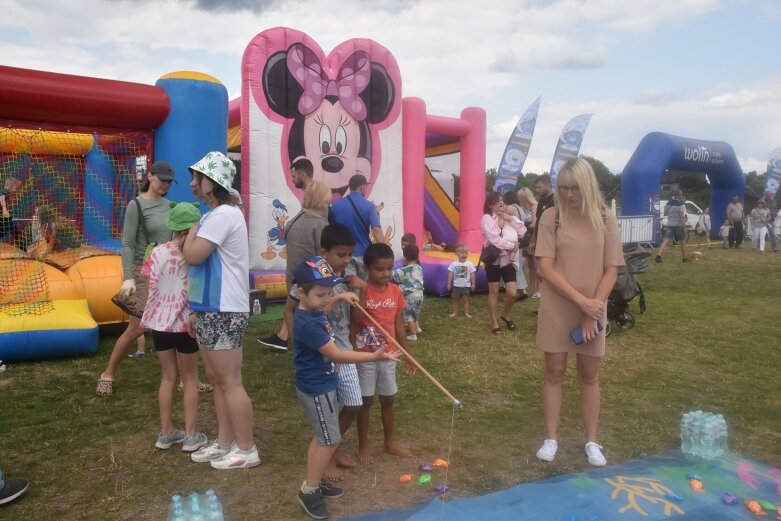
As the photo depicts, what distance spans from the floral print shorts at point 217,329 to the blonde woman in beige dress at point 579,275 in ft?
5.47

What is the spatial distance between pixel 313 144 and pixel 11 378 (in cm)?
457

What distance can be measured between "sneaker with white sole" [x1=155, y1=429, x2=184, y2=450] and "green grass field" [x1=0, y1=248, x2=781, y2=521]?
2.5 inches

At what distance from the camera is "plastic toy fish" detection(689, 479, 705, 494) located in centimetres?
312

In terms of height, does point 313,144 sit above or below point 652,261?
above

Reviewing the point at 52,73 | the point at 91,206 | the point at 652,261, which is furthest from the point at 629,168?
the point at 52,73

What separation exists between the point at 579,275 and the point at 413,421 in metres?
1.47

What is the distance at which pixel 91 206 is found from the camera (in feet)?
29.7

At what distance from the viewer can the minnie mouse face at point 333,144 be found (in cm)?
827

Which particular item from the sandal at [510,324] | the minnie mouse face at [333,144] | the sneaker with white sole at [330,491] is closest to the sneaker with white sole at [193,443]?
the sneaker with white sole at [330,491]

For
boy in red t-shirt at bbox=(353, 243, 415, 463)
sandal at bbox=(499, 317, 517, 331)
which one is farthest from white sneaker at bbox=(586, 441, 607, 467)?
sandal at bbox=(499, 317, 517, 331)

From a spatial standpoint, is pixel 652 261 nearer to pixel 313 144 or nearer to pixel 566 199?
pixel 313 144

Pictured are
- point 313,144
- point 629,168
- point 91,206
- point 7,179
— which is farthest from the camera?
point 629,168

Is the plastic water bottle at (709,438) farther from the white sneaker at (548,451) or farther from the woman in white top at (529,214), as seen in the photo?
the woman in white top at (529,214)

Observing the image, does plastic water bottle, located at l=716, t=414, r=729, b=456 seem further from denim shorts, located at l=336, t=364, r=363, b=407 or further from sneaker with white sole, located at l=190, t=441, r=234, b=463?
sneaker with white sole, located at l=190, t=441, r=234, b=463
